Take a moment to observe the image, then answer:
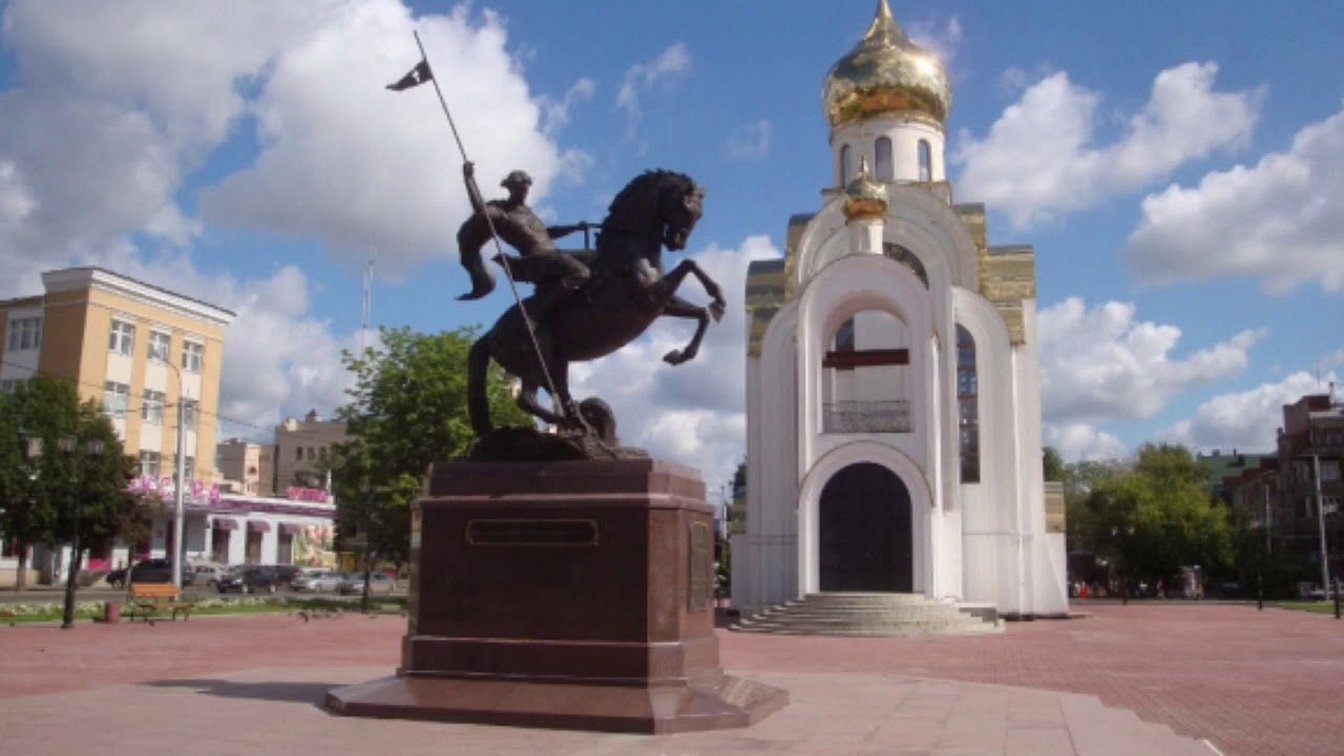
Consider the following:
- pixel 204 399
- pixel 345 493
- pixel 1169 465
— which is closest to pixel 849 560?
pixel 345 493

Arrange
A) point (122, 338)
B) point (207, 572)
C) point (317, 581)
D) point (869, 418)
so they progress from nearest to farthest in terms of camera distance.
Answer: point (869, 418) < point (122, 338) < point (317, 581) < point (207, 572)

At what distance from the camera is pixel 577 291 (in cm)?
1008

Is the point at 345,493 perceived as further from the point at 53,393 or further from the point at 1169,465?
the point at 1169,465

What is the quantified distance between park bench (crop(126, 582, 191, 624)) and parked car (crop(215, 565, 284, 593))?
12344mm

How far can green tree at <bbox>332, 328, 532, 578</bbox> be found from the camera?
3117 cm

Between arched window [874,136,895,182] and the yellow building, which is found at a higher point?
arched window [874,136,895,182]

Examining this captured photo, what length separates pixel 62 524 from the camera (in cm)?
2944

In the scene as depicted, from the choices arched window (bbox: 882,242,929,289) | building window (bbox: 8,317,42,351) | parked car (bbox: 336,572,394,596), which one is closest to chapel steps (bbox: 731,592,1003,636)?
arched window (bbox: 882,242,929,289)

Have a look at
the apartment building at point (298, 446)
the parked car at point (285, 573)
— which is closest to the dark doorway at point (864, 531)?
the parked car at point (285, 573)

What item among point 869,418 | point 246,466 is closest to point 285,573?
point 869,418

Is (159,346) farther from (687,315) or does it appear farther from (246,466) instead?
(687,315)

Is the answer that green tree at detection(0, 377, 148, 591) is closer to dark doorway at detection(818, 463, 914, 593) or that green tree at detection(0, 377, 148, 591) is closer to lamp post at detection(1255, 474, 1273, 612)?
dark doorway at detection(818, 463, 914, 593)

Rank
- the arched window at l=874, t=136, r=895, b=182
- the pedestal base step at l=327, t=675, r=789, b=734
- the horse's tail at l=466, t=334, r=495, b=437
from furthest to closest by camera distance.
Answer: the arched window at l=874, t=136, r=895, b=182 → the horse's tail at l=466, t=334, r=495, b=437 → the pedestal base step at l=327, t=675, r=789, b=734

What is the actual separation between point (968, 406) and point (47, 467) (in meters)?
28.1
